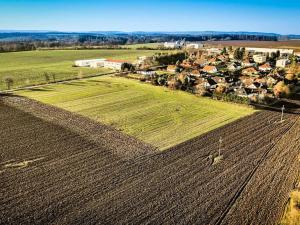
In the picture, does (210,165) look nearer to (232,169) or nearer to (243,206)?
(232,169)

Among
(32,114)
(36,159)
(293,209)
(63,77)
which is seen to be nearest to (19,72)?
(63,77)

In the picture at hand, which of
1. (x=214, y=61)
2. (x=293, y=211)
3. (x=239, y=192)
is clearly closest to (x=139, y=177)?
(x=239, y=192)

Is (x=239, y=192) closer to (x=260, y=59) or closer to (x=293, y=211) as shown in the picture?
(x=293, y=211)

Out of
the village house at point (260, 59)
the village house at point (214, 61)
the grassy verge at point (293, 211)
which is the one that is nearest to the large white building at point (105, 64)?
the village house at point (214, 61)

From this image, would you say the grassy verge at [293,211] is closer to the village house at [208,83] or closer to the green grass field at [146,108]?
the green grass field at [146,108]

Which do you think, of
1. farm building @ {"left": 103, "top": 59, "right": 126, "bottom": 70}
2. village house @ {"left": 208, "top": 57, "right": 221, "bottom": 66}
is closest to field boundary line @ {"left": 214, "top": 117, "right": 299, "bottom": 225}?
farm building @ {"left": 103, "top": 59, "right": 126, "bottom": 70}

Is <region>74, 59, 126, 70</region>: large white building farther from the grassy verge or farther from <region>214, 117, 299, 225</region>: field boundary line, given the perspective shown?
the grassy verge
